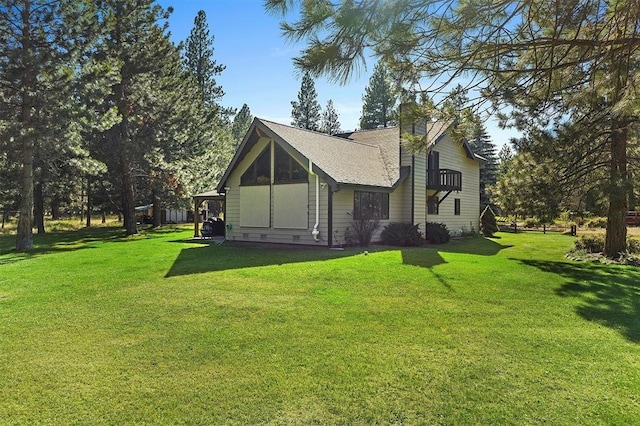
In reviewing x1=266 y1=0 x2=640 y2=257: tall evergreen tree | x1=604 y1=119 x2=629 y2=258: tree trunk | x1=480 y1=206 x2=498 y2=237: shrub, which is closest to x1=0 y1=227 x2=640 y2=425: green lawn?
x1=266 y1=0 x2=640 y2=257: tall evergreen tree

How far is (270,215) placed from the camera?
16125mm

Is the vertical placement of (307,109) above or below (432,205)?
above

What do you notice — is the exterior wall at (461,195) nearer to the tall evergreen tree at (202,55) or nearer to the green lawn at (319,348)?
the green lawn at (319,348)

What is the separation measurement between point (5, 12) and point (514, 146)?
1696 centimetres

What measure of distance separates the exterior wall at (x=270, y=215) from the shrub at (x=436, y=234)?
5.55 metres

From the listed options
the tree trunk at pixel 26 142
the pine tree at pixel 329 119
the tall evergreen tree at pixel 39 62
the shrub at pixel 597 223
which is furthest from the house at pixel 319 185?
the pine tree at pixel 329 119

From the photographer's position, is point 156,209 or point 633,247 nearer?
point 633,247

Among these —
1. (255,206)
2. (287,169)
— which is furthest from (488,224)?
(255,206)

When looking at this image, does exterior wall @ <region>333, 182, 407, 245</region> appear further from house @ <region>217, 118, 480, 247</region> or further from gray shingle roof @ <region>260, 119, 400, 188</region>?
gray shingle roof @ <region>260, 119, 400, 188</region>

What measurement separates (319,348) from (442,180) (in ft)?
53.6

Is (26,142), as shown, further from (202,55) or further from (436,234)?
(202,55)

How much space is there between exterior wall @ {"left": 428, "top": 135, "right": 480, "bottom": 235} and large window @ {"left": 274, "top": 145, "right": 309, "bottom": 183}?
24.0 feet

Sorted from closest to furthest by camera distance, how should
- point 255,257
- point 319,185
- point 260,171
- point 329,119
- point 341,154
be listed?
point 255,257, point 319,185, point 260,171, point 341,154, point 329,119

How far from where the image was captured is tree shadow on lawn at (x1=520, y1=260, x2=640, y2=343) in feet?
19.2
